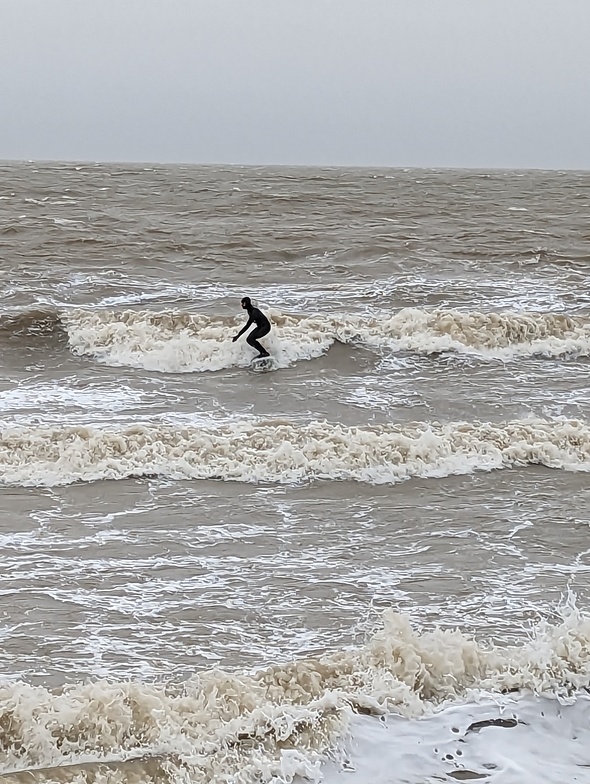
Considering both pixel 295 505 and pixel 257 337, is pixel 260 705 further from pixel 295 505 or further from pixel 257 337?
pixel 257 337

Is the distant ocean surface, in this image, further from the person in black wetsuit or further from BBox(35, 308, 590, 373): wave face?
the person in black wetsuit

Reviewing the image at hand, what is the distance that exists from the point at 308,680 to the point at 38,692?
141 centimetres

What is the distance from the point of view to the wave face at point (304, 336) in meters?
13.1

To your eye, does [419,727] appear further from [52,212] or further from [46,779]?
[52,212]

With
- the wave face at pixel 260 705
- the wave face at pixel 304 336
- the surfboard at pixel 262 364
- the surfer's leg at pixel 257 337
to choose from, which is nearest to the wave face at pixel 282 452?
the surfboard at pixel 262 364

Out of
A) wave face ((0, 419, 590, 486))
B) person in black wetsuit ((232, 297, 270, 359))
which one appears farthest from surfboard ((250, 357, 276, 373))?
wave face ((0, 419, 590, 486))

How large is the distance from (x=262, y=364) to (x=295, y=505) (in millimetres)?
4955

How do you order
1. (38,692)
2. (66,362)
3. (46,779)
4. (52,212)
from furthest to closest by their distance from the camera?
(52,212), (66,362), (38,692), (46,779)

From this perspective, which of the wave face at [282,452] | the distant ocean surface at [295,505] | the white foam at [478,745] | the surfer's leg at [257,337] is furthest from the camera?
the surfer's leg at [257,337]

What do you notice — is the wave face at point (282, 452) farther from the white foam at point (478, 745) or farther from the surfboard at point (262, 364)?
the white foam at point (478, 745)

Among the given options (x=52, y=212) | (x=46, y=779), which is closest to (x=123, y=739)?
(x=46, y=779)

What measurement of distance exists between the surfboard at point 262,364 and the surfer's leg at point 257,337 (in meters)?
0.10

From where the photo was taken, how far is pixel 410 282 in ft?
53.4

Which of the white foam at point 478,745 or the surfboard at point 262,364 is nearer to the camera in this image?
the white foam at point 478,745
